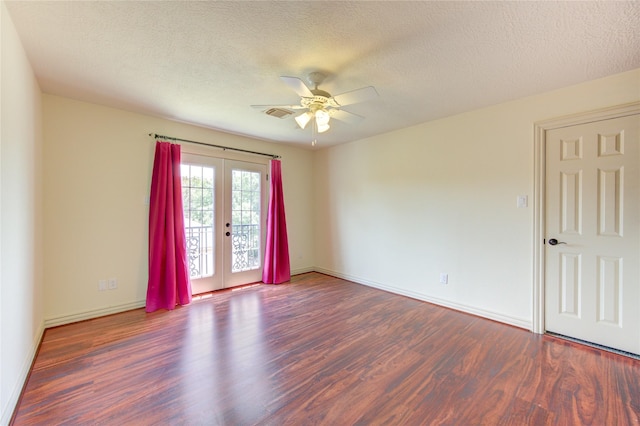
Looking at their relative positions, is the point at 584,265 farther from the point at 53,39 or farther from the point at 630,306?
the point at 53,39

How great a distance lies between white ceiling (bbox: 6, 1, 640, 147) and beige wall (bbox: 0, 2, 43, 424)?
0.86 feet

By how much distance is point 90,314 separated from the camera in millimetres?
3090

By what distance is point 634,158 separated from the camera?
2.35 m

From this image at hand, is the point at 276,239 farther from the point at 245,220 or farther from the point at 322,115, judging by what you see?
the point at 322,115

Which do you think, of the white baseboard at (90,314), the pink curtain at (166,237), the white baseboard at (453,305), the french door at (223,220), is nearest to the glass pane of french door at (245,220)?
the french door at (223,220)

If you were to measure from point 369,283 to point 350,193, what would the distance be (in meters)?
1.59

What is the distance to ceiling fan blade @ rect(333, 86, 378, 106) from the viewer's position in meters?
2.11

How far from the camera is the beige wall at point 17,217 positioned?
5.31 ft

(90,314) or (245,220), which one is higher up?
(245,220)

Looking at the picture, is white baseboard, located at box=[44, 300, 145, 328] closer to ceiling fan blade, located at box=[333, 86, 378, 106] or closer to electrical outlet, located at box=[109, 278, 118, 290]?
electrical outlet, located at box=[109, 278, 118, 290]

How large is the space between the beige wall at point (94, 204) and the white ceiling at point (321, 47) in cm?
37

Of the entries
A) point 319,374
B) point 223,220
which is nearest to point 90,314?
point 223,220

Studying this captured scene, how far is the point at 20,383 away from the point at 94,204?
1.87 metres

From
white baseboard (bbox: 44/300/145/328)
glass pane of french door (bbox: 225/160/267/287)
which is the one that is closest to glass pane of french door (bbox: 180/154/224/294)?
glass pane of french door (bbox: 225/160/267/287)
